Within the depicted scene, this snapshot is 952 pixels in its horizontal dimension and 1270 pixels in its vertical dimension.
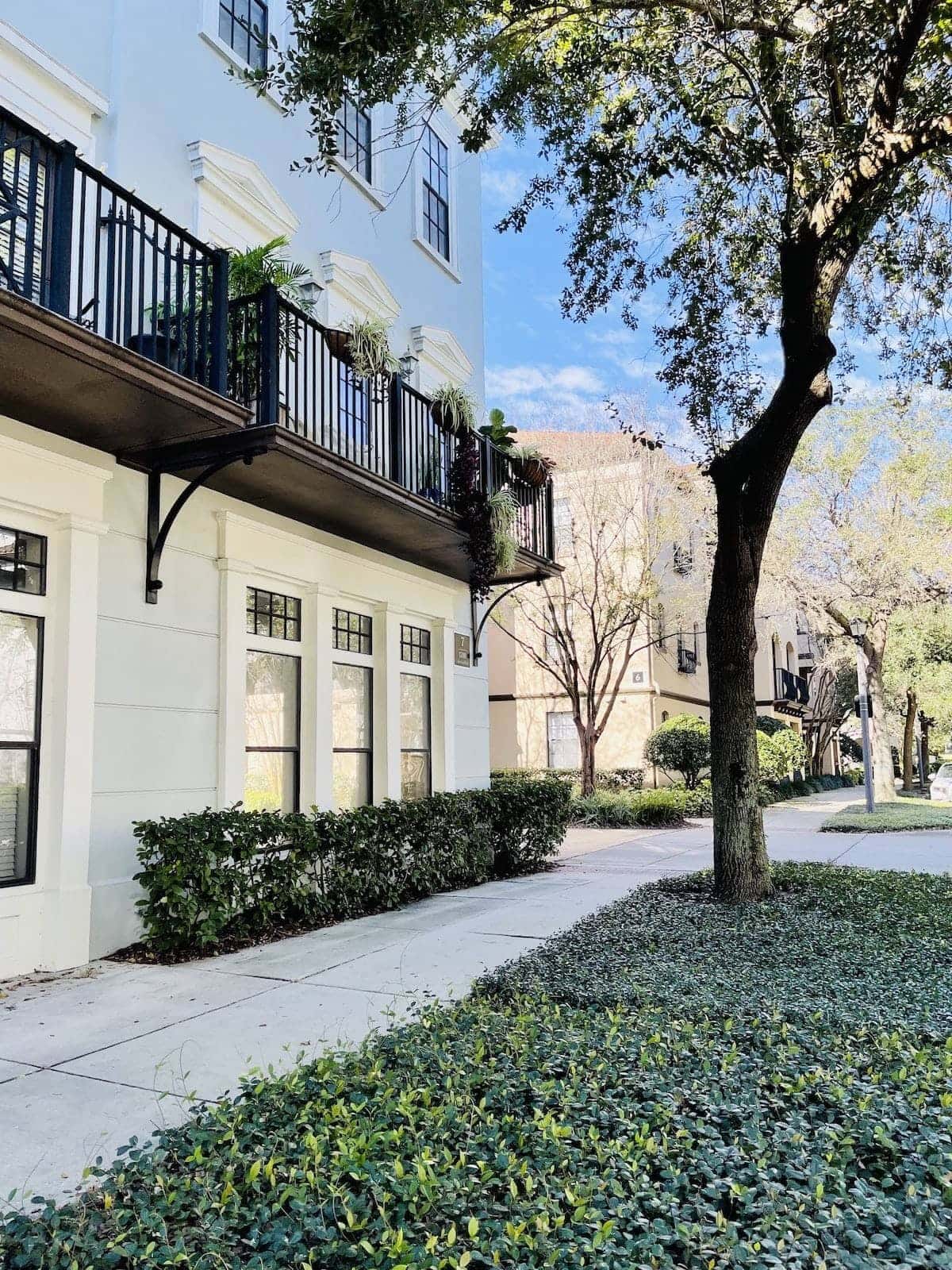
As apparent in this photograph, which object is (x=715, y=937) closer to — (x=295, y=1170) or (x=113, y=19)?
(x=295, y=1170)

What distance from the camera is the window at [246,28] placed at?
785 centimetres

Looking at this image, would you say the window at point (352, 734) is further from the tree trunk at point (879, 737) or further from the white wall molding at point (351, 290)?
the tree trunk at point (879, 737)

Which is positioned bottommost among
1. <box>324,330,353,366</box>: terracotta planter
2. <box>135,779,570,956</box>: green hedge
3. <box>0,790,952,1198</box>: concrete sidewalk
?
<box>0,790,952,1198</box>: concrete sidewalk

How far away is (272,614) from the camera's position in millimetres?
7957

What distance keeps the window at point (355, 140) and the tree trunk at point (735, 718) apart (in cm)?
541

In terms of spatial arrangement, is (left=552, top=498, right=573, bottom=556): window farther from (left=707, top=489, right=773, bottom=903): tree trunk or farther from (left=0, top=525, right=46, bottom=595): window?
(left=0, top=525, right=46, bottom=595): window

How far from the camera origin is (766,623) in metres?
26.3

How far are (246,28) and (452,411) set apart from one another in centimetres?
374

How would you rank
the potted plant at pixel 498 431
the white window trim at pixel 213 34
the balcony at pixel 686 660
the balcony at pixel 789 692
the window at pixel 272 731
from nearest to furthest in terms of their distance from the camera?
1. the white window trim at pixel 213 34
2. the window at pixel 272 731
3. the potted plant at pixel 498 431
4. the balcony at pixel 686 660
5. the balcony at pixel 789 692

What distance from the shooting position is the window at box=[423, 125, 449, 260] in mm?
11406

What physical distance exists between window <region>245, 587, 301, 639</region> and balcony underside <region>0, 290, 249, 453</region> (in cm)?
189

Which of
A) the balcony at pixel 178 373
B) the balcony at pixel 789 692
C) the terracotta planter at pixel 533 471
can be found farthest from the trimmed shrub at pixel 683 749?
the balcony at pixel 789 692

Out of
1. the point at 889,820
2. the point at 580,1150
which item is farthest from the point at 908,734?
the point at 580,1150

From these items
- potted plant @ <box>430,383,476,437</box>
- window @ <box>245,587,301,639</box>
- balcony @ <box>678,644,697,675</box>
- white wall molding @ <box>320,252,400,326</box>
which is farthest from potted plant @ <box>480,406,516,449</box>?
balcony @ <box>678,644,697,675</box>
